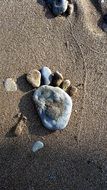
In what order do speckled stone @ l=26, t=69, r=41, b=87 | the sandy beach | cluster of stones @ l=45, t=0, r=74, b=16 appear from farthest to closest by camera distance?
cluster of stones @ l=45, t=0, r=74, b=16
speckled stone @ l=26, t=69, r=41, b=87
the sandy beach

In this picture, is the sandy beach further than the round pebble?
No

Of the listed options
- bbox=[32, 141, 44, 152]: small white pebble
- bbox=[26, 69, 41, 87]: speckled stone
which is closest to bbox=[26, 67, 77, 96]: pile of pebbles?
bbox=[26, 69, 41, 87]: speckled stone

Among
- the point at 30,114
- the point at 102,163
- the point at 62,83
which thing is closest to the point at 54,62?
the point at 62,83

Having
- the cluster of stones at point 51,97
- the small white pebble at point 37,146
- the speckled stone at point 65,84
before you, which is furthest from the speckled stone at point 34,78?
the small white pebble at point 37,146

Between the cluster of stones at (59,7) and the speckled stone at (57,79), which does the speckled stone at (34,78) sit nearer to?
the speckled stone at (57,79)

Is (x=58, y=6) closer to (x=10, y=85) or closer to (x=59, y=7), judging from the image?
(x=59, y=7)

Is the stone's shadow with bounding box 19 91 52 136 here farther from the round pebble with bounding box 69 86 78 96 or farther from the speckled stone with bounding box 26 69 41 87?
the round pebble with bounding box 69 86 78 96

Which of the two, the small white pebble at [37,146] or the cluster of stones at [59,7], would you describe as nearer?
the small white pebble at [37,146]
